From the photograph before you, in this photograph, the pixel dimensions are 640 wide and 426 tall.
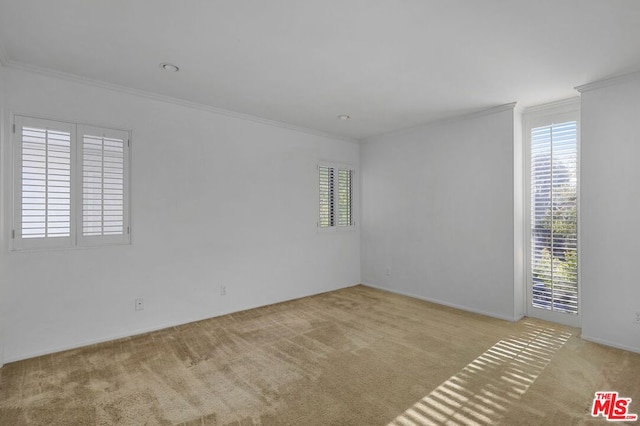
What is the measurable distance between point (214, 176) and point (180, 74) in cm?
129

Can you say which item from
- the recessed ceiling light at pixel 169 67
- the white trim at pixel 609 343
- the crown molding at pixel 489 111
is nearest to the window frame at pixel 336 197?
the crown molding at pixel 489 111

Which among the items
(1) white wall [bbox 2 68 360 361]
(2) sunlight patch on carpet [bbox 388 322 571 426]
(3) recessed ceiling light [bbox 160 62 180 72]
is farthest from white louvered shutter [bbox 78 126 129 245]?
(2) sunlight patch on carpet [bbox 388 322 571 426]

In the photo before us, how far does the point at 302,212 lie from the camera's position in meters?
4.96

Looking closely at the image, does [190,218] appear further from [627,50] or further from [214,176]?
[627,50]

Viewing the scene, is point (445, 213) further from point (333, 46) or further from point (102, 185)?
point (102, 185)

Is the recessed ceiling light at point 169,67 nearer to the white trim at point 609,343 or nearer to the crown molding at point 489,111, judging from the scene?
the crown molding at point 489,111

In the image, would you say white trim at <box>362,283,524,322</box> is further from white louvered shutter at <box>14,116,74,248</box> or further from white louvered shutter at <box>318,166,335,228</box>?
white louvered shutter at <box>14,116,74,248</box>

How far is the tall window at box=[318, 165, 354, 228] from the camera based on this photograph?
5.26 meters

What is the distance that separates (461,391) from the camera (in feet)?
7.79

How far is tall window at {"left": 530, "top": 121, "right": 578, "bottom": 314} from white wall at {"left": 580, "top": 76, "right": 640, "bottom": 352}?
344mm

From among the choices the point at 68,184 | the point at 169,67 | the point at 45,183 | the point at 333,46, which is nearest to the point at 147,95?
the point at 169,67

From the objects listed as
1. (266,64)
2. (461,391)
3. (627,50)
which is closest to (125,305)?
(266,64)

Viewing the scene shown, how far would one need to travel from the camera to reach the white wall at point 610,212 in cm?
301

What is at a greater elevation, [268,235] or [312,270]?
[268,235]
